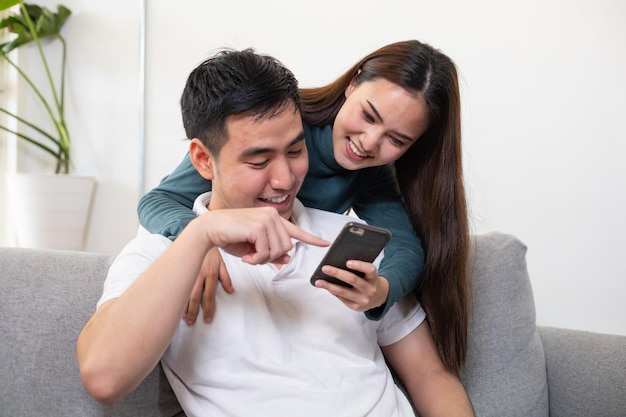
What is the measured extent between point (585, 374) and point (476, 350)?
0.79ft

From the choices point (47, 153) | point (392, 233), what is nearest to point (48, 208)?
point (47, 153)

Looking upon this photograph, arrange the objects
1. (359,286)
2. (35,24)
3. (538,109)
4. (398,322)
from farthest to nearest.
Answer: (35,24) < (538,109) < (398,322) < (359,286)

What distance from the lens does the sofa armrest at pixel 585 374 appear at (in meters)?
1.33

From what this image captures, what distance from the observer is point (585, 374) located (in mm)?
1373

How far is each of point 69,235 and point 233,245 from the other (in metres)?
2.29

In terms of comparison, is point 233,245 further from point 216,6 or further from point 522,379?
point 216,6

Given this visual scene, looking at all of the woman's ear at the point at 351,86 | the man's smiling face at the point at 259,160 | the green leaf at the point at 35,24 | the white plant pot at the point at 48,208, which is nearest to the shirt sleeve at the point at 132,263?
the man's smiling face at the point at 259,160

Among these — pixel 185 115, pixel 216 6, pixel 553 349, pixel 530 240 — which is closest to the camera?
pixel 185 115

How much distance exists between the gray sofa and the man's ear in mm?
286

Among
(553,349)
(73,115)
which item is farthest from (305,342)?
(73,115)

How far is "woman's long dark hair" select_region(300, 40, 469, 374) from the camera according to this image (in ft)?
4.25

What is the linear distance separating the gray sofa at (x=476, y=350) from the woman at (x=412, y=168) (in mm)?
116

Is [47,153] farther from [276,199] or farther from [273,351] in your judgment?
[273,351]

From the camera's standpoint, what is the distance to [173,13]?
2.99m
